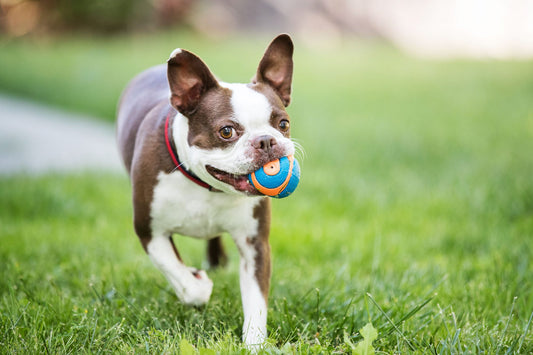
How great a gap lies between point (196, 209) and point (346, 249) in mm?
1578

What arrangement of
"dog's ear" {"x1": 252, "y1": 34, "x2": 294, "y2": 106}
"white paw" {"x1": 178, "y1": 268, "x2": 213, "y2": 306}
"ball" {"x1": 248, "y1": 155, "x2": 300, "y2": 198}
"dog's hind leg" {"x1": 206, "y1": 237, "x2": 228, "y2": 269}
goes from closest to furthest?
"ball" {"x1": 248, "y1": 155, "x2": 300, "y2": 198} < "white paw" {"x1": 178, "y1": 268, "x2": 213, "y2": 306} < "dog's ear" {"x1": 252, "y1": 34, "x2": 294, "y2": 106} < "dog's hind leg" {"x1": 206, "y1": 237, "x2": 228, "y2": 269}

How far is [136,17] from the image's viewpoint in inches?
703

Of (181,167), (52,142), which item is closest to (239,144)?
(181,167)

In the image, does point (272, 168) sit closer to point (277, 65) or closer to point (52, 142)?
point (277, 65)

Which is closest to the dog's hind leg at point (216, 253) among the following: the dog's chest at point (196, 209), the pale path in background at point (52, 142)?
the dog's chest at point (196, 209)

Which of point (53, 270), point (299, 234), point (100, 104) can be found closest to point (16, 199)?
point (53, 270)

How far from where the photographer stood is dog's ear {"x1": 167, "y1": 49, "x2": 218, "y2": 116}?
8.39 ft

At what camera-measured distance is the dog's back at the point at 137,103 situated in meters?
3.19

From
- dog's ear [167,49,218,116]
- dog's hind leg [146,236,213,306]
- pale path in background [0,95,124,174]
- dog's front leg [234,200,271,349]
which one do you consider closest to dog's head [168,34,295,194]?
dog's ear [167,49,218,116]

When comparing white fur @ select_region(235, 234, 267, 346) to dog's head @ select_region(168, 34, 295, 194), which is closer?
dog's head @ select_region(168, 34, 295, 194)

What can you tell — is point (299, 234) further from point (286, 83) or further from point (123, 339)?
point (123, 339)

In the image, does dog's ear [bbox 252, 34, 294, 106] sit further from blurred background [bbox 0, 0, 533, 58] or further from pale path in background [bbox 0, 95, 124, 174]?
blurred background [bbox 0, 0, 533, 58]

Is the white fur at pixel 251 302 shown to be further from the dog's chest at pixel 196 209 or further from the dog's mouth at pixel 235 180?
the dog's mouth at pixel 235 180

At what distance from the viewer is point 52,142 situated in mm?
7477
